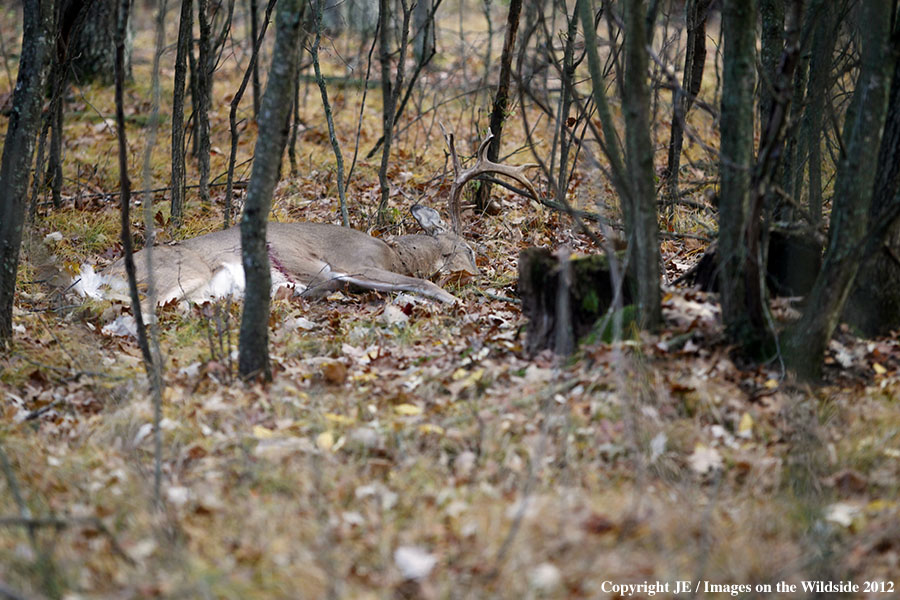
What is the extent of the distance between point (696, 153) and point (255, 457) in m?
8.86

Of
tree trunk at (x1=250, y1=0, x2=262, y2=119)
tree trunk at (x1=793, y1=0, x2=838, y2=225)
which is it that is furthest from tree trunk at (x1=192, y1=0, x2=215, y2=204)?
tree trunk at (x1=793, y1=0, x2=838, y2=225)

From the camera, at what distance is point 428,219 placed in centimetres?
888

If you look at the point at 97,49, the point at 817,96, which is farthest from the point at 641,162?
the point at 97,49

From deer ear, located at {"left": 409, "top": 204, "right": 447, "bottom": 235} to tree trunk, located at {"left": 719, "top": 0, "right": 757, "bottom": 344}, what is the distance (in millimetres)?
4896

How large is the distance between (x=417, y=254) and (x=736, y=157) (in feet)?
15.7

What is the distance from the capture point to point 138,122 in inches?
474

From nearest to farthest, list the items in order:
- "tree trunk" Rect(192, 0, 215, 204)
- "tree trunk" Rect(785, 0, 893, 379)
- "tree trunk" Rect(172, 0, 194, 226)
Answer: "tree trunk" Rect(785, 0, 893, 379) → "tree trunk" Rect(172, 0, 194, 226) → "tree trunk" Rect(192, 0, 215, 204)

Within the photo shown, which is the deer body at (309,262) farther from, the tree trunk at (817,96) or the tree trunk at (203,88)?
the tree trunk at (817,96)

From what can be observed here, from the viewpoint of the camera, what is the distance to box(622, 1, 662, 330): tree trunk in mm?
3943

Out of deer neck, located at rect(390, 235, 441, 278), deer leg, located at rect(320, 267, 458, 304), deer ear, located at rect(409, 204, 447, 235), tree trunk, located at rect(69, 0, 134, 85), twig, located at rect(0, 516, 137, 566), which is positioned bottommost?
twig, located at rect(0, 516, 137, 566)

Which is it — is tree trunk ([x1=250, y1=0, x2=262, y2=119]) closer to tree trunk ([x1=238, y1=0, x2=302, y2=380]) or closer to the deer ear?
the deer ear

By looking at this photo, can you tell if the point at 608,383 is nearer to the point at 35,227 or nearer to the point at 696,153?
the point at 35,227

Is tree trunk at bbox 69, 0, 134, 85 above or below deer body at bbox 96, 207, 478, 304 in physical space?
above

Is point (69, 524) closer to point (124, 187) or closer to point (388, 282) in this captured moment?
point (124, 187)
